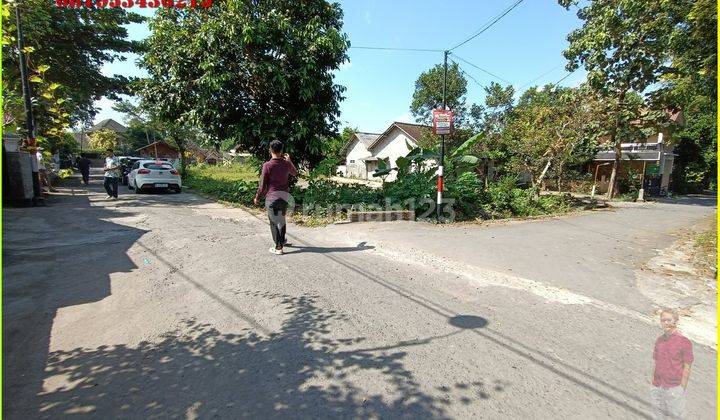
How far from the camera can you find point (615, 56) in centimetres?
1656

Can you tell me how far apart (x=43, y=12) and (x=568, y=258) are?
17.4m

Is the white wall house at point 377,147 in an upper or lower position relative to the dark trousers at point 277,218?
upper

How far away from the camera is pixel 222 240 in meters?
7.27

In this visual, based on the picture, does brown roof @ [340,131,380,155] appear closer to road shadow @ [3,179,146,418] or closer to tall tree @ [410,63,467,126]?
tall tree @ [410,63,467,126]

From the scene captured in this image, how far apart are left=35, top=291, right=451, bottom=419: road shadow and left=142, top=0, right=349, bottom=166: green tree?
839 cm

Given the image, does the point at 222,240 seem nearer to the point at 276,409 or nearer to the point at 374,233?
the point at 374,233

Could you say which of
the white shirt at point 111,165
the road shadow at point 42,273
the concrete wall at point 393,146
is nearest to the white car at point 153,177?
the white shirt at point 111,165

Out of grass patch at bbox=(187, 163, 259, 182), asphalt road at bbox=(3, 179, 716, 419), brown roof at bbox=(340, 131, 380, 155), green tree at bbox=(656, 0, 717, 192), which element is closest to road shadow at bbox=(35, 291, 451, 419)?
asphalt road at bbox=(3, 179, 716, 419)

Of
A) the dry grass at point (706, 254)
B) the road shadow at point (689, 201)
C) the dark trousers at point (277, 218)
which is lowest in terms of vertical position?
the road shadow at point (689, 201)

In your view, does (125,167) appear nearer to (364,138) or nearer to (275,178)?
(275,178)

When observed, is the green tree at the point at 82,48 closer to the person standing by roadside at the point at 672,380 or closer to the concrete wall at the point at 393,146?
the person standing by roadside at the point at 672,380

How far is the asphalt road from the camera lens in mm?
2623

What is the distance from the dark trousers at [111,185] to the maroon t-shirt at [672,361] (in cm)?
1523

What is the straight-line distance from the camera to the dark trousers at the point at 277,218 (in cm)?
625
